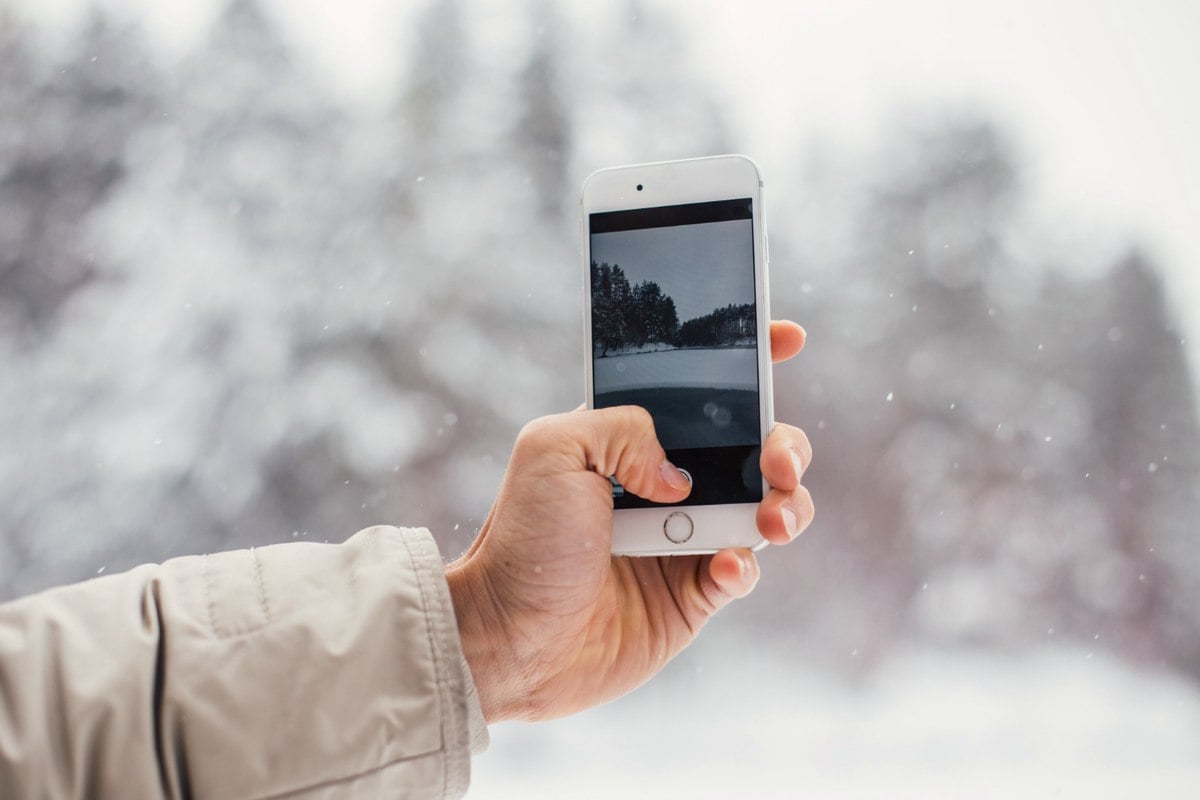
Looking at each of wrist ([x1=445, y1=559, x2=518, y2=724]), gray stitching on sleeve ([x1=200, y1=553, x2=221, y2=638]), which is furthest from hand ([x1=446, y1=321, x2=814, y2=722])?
gray stitching on sleeve ([x1=200, y1=553, x2=221, y2=638])

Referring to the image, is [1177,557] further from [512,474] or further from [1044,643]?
[512,474]

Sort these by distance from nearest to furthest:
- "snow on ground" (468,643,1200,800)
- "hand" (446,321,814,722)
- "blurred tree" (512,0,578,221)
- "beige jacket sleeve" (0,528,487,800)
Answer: "beige jacket sleeve" (0,528,487,800) < "hand" (446,321,814,722) < "snow on ground" (468,643,1200,800) < "blurred tree" (512,0,578,221)

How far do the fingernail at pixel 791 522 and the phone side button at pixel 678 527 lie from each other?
0.09 meters

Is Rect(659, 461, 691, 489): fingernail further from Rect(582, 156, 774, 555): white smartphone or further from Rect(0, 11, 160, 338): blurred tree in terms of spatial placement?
Rect(0, 11, 160, 338): blurred tree

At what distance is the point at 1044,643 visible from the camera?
1.18 m

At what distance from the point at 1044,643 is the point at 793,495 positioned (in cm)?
64

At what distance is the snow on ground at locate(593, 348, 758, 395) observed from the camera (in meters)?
0.82

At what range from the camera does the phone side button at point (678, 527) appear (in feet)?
2.60

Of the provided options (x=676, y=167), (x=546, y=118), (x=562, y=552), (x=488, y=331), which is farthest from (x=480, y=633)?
(x=546, y=118)

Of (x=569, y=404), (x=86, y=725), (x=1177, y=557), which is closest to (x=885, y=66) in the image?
(x=569, y=404)

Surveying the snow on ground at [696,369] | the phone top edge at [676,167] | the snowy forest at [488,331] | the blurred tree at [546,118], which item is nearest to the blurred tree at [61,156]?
the snowy forest at [488,331]

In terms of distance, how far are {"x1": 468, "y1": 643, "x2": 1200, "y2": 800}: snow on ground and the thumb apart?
0.55 meters

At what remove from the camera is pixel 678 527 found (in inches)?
31.3

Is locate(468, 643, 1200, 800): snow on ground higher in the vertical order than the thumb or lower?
lower
